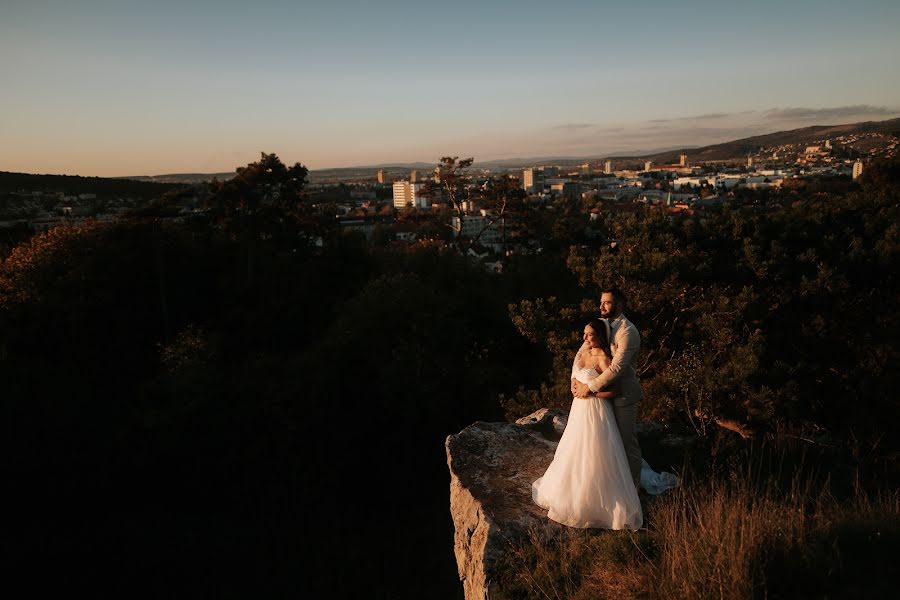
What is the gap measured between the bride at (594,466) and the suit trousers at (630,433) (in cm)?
12

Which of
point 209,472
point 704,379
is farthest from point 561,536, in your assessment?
point 209,472

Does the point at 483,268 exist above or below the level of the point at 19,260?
below

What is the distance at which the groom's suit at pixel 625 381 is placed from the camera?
508 centimetres

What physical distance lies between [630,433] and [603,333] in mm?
1162

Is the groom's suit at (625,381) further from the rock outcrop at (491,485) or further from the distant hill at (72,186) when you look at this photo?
the distant hill at (72,186)

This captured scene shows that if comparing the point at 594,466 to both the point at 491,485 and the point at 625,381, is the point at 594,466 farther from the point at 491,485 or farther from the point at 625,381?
the point at 491,485

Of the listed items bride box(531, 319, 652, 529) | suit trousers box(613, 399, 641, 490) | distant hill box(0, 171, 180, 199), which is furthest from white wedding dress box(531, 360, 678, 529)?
distant hill box(0, 171, 180, 199)

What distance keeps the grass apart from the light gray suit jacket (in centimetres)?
116

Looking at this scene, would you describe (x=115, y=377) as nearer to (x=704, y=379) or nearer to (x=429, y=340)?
(x=429, y=340)

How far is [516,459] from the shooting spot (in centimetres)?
719

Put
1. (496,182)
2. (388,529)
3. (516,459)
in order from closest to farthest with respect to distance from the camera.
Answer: (516,459) < (388,529) < (496,182)

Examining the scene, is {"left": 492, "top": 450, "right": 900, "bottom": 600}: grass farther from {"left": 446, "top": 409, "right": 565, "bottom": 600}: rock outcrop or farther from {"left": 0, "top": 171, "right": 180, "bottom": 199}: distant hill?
{"left": 0, "top": 171, "right": 180, "bottom": 199}: distant hill

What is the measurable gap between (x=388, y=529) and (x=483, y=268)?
14.4 metres

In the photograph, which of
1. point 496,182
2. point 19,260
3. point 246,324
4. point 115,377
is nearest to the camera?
point 19,260
